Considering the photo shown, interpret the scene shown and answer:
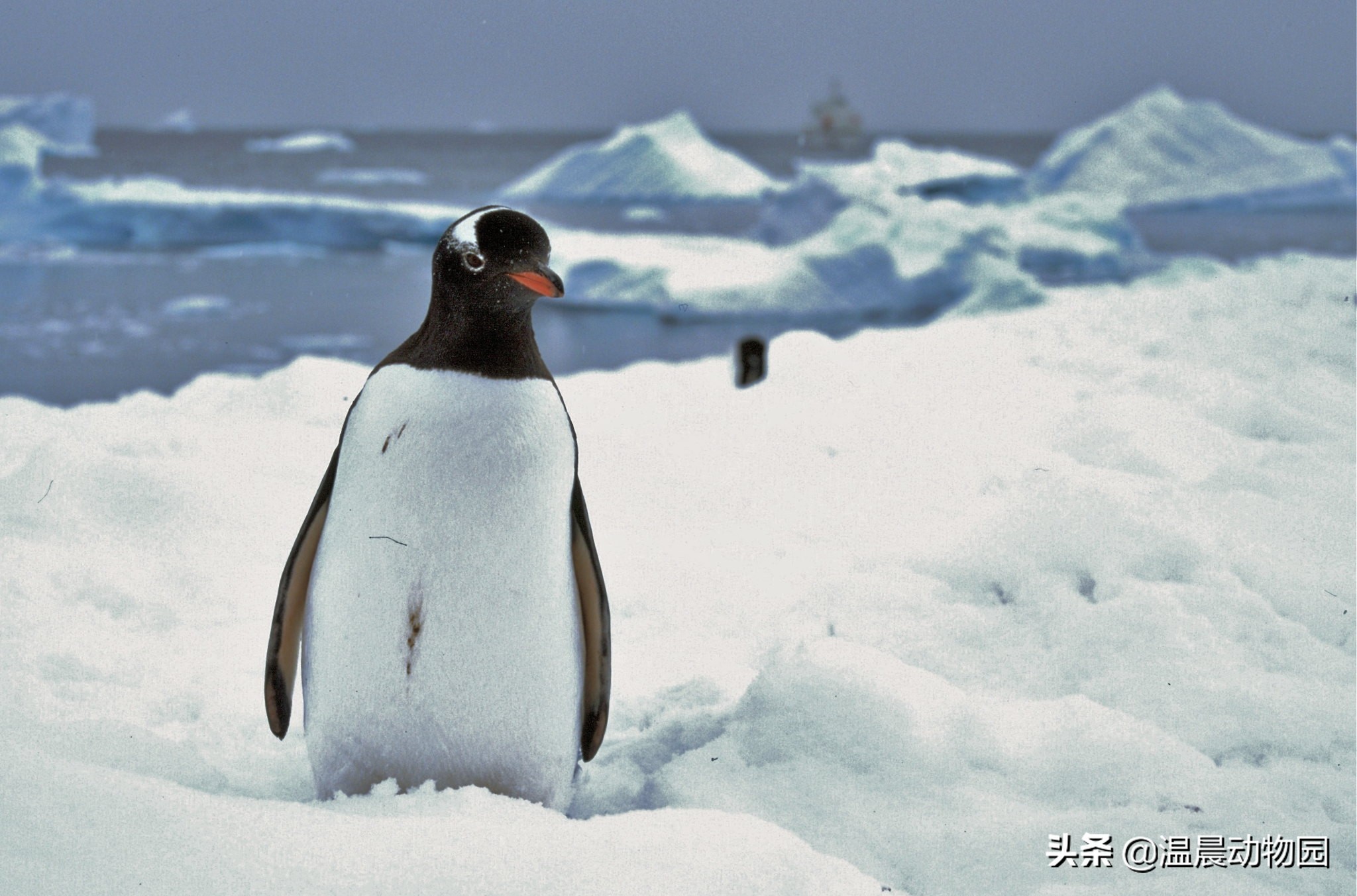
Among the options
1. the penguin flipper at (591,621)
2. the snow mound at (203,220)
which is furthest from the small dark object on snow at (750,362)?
the snow mound at (203,220)

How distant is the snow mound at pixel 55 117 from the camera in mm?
14422

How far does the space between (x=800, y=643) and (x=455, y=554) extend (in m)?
0.63

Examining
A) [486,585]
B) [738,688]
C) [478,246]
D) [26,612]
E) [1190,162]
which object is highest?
[1190,162]

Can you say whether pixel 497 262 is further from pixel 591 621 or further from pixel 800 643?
pixel 800 643

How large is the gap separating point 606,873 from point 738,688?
825 millimetres

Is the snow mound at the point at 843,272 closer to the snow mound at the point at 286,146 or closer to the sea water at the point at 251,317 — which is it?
the sea water at the point at 251,317

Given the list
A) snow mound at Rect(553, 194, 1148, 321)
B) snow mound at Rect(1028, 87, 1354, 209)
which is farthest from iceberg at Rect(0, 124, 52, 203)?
snow mound at Rect(1028, 87, 1354, 209)

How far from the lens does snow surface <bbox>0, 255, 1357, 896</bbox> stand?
977mm

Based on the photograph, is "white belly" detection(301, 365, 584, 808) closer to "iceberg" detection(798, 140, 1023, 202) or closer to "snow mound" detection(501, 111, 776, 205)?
"iceberg" detection(798, 140, 1023, 202)

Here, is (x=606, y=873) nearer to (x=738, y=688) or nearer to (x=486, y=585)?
(x=486, y=585)

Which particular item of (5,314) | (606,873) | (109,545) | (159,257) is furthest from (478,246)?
(159,257)

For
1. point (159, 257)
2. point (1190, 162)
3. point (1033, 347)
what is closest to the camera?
point (1033, 347)

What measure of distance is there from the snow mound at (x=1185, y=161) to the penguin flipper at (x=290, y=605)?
1685cm

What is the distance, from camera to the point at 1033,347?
3895 mm
